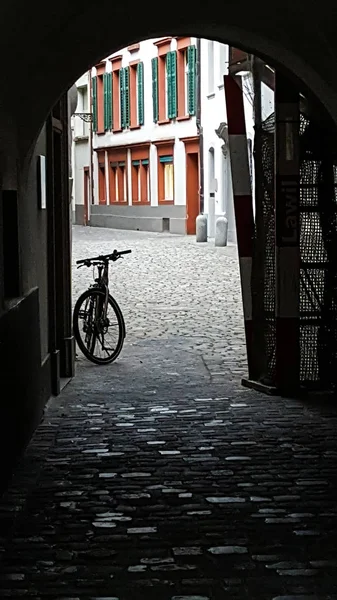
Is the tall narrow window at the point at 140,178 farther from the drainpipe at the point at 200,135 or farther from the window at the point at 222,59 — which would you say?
the window at the point at 222,59

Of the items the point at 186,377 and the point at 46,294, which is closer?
the point at 46,294

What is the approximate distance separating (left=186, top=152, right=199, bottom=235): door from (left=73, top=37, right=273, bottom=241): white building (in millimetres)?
33

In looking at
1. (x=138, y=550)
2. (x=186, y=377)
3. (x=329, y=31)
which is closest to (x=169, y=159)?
(x=186, y=377)

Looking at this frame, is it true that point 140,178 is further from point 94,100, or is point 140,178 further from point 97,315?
point 97,315

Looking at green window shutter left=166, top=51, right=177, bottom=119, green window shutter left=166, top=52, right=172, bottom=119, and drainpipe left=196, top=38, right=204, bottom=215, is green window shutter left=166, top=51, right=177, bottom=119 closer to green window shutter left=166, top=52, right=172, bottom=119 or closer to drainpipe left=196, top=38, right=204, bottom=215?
green window shutter left=166, top=52, right=172, bottom=119

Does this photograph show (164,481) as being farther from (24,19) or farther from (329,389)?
(329,389)

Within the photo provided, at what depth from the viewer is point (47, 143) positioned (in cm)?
1048

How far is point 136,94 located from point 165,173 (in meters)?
4.96

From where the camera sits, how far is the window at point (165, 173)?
4419 centimetres

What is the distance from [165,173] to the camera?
45.2 meters

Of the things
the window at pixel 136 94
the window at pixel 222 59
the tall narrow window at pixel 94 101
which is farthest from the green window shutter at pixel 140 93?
the window at pixel 222 59

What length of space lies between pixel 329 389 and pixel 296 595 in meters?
5.74

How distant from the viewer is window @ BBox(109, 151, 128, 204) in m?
50.2

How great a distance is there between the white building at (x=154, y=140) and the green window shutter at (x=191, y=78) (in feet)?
0.11
